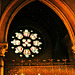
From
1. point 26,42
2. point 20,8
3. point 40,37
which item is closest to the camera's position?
point 20,8

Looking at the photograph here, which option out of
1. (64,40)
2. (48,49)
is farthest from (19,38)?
(64,40)

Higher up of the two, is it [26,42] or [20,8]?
[20,8]

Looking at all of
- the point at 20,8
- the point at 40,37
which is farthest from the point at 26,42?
the point at 20,8

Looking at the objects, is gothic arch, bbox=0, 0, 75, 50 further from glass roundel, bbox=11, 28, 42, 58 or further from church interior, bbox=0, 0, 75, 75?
glass roundel, bbox=11, 28, 42, 58

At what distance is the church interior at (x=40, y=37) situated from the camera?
29.4 feet

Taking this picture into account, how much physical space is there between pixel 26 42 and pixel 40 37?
135 centimetres

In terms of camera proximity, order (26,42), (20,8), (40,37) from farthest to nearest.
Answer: (40,37), (26,42), (20,8)

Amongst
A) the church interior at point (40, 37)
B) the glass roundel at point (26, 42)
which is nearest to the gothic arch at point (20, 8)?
the church interior at point (40, 37)

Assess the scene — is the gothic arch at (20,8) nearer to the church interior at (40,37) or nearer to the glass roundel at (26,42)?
the church interior at (40,37)

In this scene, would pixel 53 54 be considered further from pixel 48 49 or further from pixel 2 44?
pixel 2 44

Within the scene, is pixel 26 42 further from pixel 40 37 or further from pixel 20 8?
pixel 20 8

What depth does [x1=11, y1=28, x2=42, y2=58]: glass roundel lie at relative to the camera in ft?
41.5

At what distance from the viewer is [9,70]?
8.84 m

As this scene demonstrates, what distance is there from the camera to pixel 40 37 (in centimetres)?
1359
